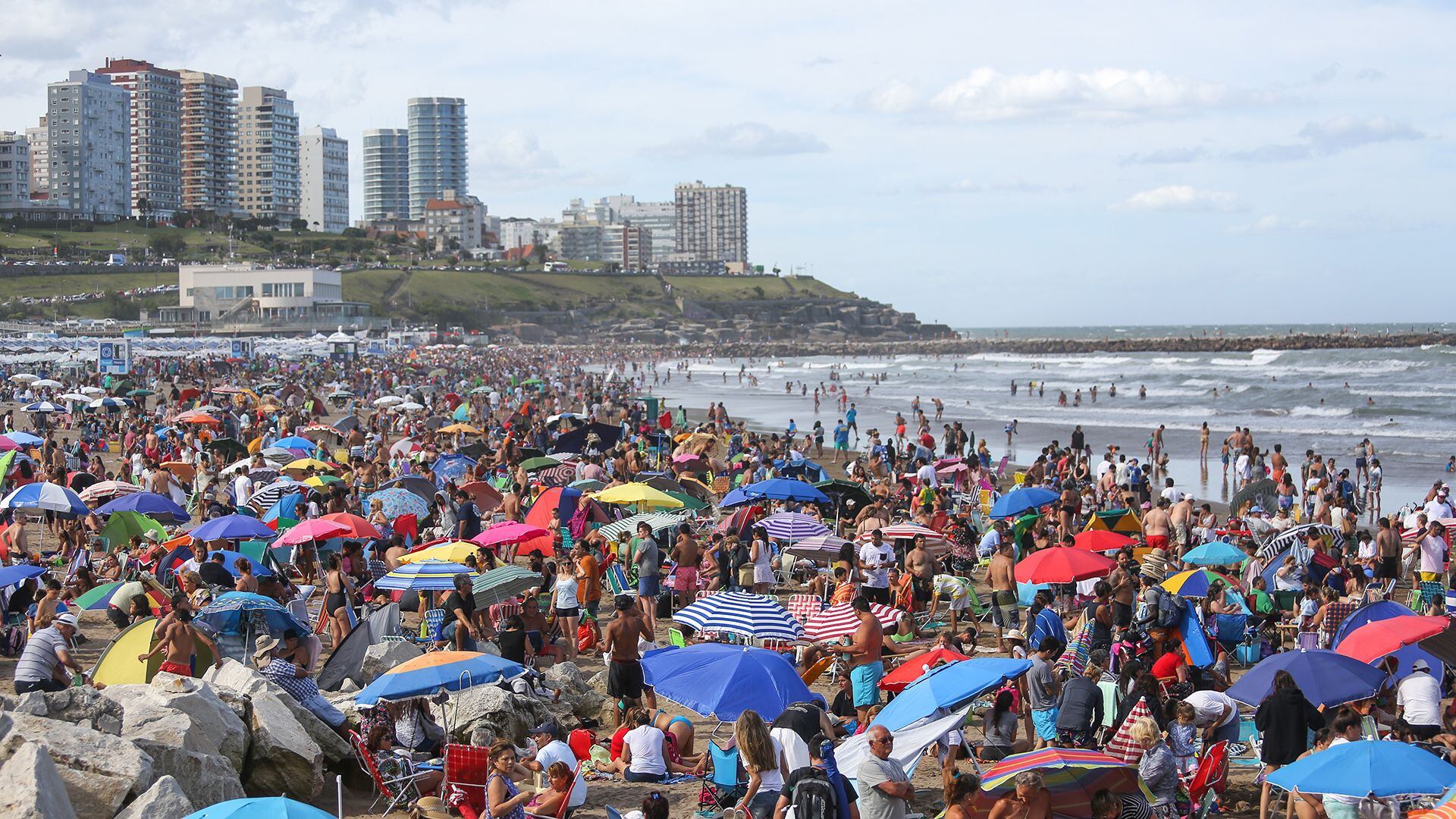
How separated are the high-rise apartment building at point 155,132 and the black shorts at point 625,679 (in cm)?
15805

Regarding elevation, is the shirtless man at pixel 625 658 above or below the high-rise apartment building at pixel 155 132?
below

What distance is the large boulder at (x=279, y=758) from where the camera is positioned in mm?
7449

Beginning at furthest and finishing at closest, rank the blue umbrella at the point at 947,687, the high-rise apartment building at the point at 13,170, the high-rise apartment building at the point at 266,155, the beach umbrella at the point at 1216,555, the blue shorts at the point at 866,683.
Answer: the high-rise apartment building at the point at 266,155, the high-rise apartment building at the point at 13,170, the beach umbrella at the point at 1216,555, the blue shorts at the point at 866,683, the blue umbrella at the point at 947,687

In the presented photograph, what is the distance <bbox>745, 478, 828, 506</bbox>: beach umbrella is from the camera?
615 inches

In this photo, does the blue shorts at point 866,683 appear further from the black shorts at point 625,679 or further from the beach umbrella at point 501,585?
the beach umbrella at point 501,585

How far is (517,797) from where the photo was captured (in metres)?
6.99

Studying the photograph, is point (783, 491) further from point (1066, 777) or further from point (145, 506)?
point (1066, 777)

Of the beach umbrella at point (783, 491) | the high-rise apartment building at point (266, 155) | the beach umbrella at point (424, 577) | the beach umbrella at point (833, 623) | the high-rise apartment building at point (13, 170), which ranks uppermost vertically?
the high-rise apartment building at point (266, 155)

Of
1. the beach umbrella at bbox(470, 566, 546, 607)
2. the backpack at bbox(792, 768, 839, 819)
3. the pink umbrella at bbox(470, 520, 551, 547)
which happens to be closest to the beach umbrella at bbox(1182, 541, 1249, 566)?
the beach umbrella at bbox(470, 566, 546, 607)

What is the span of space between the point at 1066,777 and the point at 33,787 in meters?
4.80

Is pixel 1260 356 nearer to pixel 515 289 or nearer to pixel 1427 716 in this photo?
pixel 515 289

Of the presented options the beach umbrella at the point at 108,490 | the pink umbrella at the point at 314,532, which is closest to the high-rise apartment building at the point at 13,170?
the beach umbrella at the point at 108,490

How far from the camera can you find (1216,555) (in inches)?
492

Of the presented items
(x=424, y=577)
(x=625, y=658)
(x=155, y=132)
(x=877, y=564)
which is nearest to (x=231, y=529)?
(x=424, y=577)
